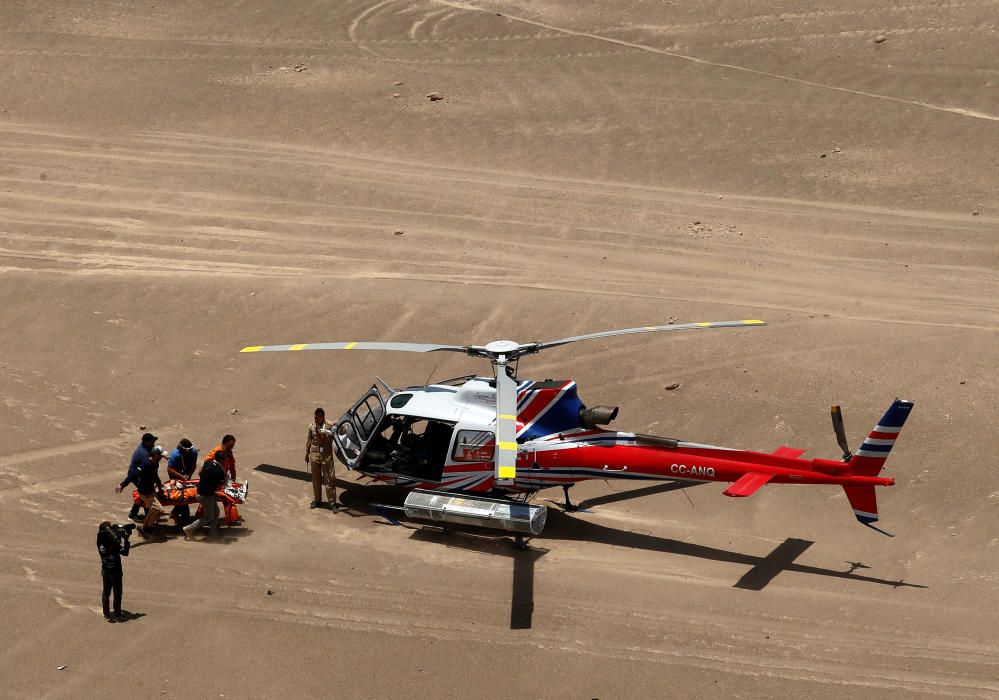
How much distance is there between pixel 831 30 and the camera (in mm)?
32938

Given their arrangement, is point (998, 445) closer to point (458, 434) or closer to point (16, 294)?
point (458, 434)

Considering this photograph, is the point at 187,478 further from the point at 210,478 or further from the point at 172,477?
the point at 210,478

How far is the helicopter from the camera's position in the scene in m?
14.4

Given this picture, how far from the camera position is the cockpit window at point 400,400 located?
54.5 ft

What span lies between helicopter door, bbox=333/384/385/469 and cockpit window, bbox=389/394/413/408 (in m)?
0.17

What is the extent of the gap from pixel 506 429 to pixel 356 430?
429 centimetres

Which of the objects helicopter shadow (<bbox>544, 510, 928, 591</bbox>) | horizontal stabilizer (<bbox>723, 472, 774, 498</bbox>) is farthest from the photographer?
horizontal stabilizer (<bbox>723, 472, 774, 498</bbox>)

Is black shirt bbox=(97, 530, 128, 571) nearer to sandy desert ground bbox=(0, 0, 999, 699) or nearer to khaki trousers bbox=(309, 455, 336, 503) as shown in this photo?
sandy desert ground bbox=(0, 0, 999, 699)

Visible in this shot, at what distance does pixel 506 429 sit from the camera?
13.2 metres

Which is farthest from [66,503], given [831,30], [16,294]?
[831,30]

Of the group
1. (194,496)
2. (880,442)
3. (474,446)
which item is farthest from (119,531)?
(880,442)

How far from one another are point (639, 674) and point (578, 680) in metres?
0.70

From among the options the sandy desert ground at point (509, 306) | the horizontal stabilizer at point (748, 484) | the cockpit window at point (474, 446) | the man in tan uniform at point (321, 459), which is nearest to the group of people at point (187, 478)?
the man in tan uniform at point (321, 459)

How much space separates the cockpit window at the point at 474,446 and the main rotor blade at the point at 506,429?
4.80ft
